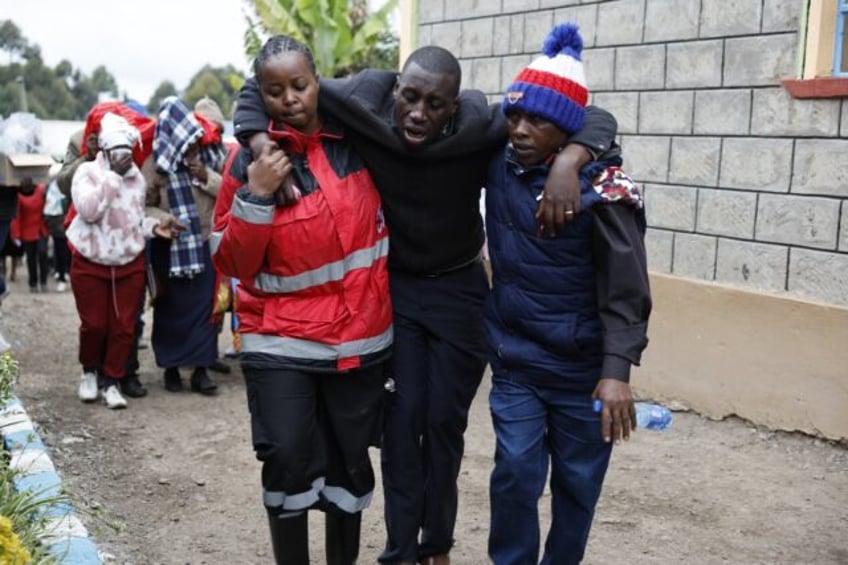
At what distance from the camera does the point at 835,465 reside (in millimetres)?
5289

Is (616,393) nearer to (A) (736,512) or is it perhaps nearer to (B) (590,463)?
(B) (590,463)

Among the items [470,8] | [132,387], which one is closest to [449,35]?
[470,8]

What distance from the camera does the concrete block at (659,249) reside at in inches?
249

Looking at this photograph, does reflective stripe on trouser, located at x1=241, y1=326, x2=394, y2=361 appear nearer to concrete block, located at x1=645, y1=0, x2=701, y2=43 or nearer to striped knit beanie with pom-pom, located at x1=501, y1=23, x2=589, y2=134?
striped knit beanie with pom-pom, located at x1=501, y1=23, x2=589, y2=134

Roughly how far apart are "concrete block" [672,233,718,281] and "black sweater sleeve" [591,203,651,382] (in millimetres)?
3263

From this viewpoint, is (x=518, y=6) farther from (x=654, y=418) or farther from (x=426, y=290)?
(x=654, y=418)

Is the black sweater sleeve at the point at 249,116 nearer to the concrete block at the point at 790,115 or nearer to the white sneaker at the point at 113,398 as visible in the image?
the concrete block at the point at 790,115

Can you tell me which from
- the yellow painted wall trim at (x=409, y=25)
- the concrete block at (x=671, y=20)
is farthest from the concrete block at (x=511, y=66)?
the concrete block at (x=671, y=20)

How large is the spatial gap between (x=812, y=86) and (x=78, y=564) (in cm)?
442

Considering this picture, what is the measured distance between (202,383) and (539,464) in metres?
4.16

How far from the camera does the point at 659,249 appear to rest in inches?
252

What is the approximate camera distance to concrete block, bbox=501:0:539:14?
→ 23.6 feet

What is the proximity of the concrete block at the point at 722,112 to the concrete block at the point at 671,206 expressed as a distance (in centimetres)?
40

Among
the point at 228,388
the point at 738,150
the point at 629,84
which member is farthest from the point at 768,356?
the point at 228,388
